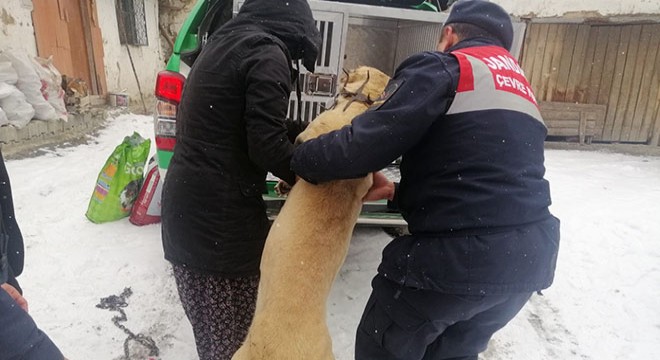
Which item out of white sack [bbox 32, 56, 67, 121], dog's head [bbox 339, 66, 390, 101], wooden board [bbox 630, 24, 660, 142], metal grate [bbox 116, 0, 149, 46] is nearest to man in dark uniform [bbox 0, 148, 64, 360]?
dog's head [bbox 339, 66, 390, 101]

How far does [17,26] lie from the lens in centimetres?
699

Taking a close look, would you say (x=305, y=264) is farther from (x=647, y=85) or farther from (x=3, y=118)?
(x=647, y=85)

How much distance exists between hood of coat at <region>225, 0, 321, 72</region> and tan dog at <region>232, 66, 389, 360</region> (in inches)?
15.0

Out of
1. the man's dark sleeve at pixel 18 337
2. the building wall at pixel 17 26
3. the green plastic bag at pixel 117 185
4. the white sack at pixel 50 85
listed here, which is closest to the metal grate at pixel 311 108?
the green plastic bag at pixel 117 185

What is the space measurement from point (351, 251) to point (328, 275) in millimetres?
2371

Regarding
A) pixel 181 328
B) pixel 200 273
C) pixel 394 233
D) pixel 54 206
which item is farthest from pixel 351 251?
pixel 54 206

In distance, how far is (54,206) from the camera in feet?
14.5

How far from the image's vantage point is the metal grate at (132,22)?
1180cm

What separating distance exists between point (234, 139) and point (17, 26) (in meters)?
7.73

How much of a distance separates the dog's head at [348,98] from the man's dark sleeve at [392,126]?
0.31 metres

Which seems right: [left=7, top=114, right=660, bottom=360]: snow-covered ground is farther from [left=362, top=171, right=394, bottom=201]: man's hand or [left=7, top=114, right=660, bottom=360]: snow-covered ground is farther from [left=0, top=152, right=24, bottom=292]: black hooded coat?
[left=362, top=171, right=394, bottom=201]: man's hand

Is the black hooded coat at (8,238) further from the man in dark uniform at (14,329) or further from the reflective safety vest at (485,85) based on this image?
the reflective safety vest at (485,85)

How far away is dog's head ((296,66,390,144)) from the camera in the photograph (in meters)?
1.85

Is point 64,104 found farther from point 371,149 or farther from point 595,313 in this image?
point 595,313
